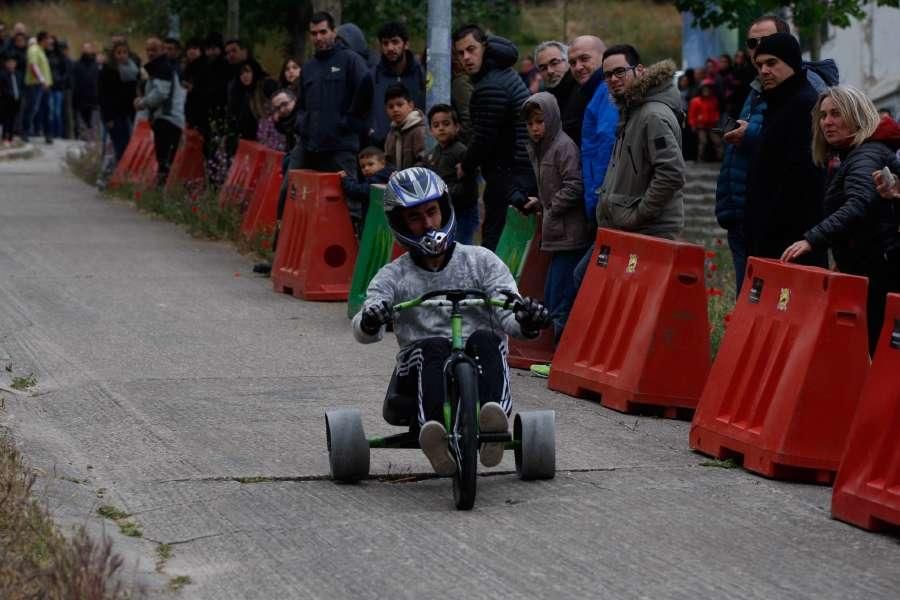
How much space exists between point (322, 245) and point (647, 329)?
5.18 m

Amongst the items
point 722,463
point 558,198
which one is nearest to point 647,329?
point 722,463

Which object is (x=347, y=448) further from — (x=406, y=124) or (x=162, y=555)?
(x=406, y=124)

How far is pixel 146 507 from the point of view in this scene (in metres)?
7.30

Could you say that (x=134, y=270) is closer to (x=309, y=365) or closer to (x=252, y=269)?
(x=252, y=269)

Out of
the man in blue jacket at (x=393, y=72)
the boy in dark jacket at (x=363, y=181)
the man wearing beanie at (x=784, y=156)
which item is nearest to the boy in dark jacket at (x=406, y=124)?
the boy in dark jacket at (x=363, y=181)

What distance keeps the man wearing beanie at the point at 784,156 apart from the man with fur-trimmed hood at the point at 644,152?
24.2 inches

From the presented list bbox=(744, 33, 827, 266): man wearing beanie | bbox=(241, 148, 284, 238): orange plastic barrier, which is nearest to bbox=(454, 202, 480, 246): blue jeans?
bbox=(744, 33, 827, 266): man wearing beanie

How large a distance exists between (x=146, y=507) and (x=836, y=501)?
2803 millimetres

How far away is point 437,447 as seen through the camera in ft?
23.7

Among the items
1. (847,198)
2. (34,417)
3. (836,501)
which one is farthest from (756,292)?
(34,417)

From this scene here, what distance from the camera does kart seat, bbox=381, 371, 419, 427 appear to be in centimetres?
772

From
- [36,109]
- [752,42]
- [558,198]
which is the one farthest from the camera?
[36,109]

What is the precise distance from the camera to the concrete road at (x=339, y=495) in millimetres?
6258

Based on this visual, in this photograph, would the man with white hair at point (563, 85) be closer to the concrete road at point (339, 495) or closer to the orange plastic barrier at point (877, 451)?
the concrete road at point (339, 495)
